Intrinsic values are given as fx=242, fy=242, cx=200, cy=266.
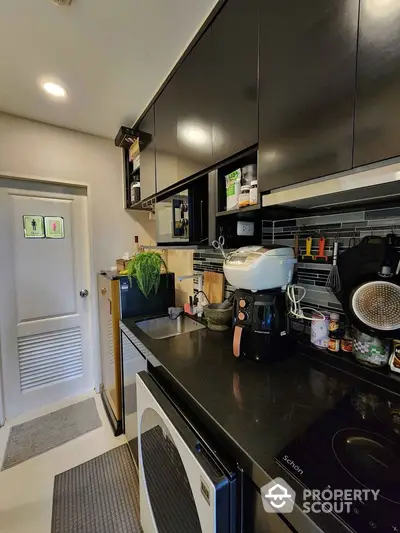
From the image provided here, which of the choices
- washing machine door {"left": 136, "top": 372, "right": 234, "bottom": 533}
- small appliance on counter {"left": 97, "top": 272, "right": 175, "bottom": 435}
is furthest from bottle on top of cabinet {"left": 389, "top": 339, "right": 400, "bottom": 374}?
small appliance on counter {"left": 97, "top": 272, "right": 175, "bottom": 435}

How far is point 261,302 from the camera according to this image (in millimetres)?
967

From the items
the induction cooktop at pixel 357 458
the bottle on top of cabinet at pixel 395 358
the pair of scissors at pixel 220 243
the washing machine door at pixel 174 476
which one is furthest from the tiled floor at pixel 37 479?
the bottle on top of cabinet at pixel 395 358

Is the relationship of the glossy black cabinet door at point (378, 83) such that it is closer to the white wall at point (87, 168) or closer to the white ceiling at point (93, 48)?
the white ceiling at point (93, 48)

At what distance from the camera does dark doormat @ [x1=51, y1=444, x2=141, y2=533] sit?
122cm

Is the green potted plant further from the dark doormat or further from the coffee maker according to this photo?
the dark doormat

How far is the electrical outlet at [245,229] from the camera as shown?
4.07 feet

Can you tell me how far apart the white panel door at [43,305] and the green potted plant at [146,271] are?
84 centimetres

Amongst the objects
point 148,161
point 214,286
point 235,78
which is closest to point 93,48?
point 148,161

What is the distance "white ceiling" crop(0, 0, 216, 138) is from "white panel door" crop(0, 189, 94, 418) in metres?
0.79

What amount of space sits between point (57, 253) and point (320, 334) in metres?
2.15

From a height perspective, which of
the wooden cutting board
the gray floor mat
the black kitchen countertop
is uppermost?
the wooden cutting board

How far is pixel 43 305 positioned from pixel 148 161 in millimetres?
1527

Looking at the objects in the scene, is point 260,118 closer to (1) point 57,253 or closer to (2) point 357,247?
(2) point 357,247

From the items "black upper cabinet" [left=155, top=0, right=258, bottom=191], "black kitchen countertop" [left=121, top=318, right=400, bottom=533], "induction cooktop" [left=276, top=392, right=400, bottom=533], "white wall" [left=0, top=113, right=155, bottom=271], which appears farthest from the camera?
"white wall" [left=0, top=113, right=155, bottom=271]
